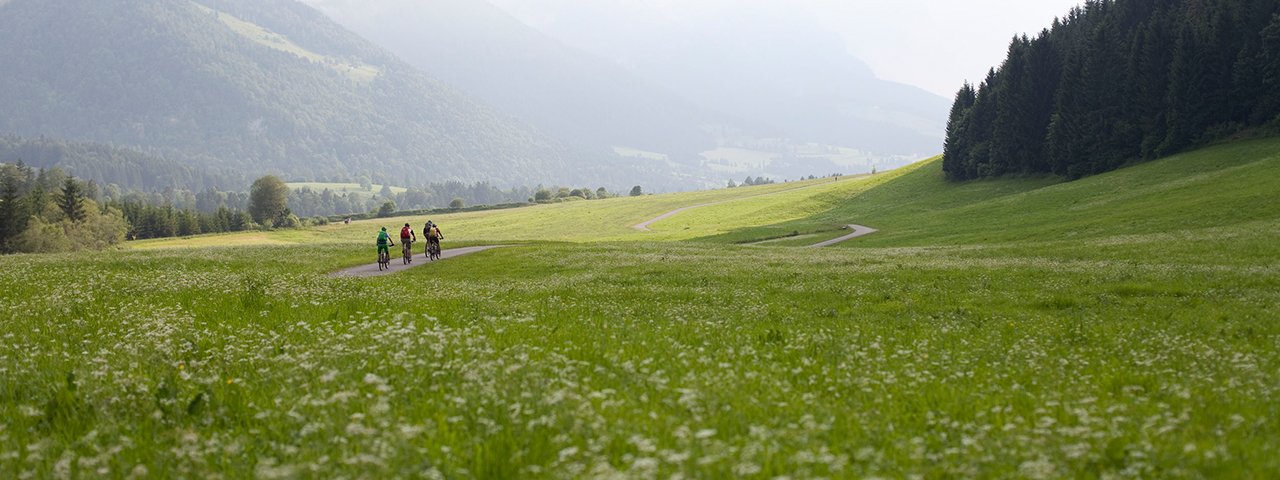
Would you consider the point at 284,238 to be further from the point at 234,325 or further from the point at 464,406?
the point at 464,406

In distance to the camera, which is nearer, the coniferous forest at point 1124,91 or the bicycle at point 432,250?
the bicycle at point 432,250

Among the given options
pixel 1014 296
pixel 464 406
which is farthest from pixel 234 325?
pixel 1014 296

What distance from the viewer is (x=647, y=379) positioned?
8.99 m

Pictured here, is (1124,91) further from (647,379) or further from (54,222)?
(54,222)

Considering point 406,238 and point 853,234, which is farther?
point 853,234

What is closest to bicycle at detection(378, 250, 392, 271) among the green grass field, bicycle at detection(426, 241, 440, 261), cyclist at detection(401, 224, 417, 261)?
cyclist at detection(401, 224, 417, 261)

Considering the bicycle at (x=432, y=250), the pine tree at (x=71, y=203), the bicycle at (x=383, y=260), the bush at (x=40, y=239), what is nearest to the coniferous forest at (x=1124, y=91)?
the bicycle at (x=432, y=250)

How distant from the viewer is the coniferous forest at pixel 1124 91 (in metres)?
91.6

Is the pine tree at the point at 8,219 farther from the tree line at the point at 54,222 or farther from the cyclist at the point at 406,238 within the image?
the cyclist at the point at 406,238

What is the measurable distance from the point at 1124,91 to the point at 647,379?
11466cm

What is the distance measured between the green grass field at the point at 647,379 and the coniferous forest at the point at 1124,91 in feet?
264

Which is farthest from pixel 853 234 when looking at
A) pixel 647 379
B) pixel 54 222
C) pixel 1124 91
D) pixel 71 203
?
pixel 71 203

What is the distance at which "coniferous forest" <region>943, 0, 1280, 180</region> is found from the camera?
91.6 meters

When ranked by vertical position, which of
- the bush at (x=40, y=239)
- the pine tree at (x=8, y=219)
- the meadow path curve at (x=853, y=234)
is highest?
the pine tree at (x=8, y=219)
